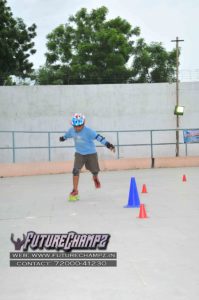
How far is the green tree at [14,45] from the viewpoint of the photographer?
34.1 m

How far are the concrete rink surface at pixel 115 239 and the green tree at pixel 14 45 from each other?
23.7 metres

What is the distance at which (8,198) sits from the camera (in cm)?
1069

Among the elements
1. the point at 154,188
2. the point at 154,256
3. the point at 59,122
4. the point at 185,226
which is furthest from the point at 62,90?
the point at 154,256

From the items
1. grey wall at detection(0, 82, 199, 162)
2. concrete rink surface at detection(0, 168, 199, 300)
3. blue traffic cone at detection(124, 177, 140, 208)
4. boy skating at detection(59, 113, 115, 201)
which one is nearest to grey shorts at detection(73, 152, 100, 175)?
boy skating at detection(59, 113, 115, 201)

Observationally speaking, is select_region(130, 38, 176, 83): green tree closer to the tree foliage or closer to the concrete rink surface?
the tree foliage

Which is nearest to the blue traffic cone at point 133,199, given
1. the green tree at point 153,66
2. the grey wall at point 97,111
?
the grey wall at point 97,111

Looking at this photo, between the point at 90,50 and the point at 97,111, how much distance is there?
47.2ft

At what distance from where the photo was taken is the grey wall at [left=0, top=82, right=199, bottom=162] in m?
24.2

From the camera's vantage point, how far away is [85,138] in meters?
9.84

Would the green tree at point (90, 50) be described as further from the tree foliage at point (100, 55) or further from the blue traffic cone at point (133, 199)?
the blue traffic cone at point (133, 199)

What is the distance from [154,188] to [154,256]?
6.78 meters

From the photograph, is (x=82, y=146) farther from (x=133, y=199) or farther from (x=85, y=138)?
(x=133, y=199)

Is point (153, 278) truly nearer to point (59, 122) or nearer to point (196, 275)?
point (196, 275)

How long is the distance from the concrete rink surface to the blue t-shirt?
1.00m
